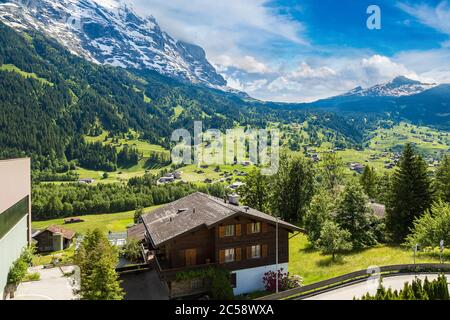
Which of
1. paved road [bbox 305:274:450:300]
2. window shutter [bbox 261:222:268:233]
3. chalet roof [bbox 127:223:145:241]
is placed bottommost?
paved road [bbox 305:274:450:300]

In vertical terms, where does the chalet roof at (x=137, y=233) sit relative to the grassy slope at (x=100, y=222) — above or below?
above

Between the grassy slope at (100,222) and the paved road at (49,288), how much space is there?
79883mm

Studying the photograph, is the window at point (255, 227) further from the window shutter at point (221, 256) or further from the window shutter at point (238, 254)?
the window shutter at point (221, 256)

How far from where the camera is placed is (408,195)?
148 ft

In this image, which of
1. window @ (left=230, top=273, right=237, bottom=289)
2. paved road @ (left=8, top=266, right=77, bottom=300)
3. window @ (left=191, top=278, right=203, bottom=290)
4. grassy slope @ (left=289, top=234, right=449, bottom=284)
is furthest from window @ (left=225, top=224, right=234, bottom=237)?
paved road @ (left=8, top=266, right=77, bottom=300)

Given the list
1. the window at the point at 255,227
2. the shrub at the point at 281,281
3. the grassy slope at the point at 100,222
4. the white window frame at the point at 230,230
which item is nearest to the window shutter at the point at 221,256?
the white window frame at the point at 230,230

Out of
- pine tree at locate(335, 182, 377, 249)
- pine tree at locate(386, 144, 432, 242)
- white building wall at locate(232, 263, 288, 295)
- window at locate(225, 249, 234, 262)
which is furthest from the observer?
pine tree at locate(386, 144, 432, 242)

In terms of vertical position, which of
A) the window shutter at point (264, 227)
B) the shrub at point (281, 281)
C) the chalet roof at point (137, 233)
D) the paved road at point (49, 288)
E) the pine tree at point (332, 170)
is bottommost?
the paved road at point (49, 288)

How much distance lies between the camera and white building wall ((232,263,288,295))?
3378 centimetres

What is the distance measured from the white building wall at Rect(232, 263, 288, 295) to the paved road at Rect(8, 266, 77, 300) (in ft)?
50.9

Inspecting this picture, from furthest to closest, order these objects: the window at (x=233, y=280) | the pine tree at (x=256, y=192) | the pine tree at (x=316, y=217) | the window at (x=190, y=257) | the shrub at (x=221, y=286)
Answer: the pine tree at (x=256, y=192)
the pine tree at (x=316, y=217)
the window at (x=233, y=280)
the window at (x=190, y=257)
the shrub at (x=221, y=286)

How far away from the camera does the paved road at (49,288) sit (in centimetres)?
3212

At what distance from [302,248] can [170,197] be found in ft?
402

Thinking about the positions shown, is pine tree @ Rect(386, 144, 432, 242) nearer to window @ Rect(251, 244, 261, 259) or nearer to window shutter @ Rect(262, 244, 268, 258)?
window shutter @ Rect(262, 244, 268, 258)
